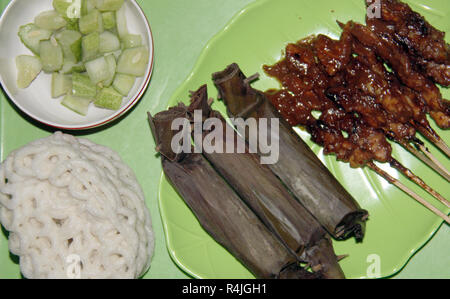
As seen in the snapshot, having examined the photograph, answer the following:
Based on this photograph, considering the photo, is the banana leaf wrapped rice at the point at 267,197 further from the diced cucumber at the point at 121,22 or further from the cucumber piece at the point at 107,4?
the cucumber piece at the point at 107,4

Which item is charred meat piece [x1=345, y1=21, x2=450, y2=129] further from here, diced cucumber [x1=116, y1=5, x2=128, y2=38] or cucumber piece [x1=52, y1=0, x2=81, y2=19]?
cucumber piece [x1=52, y1=0, x2=81, y2=19]

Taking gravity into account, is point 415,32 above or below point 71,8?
below

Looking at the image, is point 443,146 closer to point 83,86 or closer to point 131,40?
point 131,40

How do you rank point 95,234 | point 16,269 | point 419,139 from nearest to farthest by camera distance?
point 95,234, point 419,139, point 16,269

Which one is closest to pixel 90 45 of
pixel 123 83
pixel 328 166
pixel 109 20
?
pixel 109 20

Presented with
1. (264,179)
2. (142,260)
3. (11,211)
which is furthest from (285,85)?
(11,211)

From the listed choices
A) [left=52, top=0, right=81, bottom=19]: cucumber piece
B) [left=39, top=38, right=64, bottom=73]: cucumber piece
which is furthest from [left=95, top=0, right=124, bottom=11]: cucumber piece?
[left=39, top=38, right=64, bottom=73]: cucumber piece

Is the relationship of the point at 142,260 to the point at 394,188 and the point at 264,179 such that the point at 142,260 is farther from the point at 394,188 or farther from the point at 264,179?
the point at 394,188
